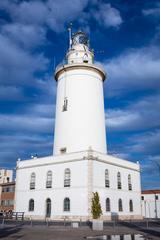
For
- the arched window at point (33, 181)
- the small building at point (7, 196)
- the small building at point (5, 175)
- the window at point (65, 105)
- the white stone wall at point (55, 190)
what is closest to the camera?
the white stone wall at point (55, 190)

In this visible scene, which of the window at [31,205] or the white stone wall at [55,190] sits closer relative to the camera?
the white stone wall at [55,190]

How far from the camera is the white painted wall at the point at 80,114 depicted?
1570 inches

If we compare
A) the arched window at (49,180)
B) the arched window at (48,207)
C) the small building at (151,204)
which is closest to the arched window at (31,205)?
the arched window at (48,207)

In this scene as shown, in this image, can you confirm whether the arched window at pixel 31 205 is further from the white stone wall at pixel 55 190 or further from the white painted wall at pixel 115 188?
the white painted wall at pixel 115 188

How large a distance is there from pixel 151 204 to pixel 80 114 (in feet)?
97.3

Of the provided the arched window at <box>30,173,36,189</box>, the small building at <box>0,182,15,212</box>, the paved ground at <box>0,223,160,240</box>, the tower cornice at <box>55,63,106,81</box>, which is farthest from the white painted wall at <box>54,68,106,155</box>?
the small building at <box>0,182,15,212</box>

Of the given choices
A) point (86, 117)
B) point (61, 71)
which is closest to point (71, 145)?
point (86, 117)

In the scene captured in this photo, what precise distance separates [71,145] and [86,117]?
13.9ft

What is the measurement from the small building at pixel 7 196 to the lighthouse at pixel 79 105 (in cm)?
1864

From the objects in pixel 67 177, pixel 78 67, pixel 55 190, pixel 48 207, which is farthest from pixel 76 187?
pixel 78 67

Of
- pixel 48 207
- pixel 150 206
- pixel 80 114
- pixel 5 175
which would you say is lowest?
pixel 48 207

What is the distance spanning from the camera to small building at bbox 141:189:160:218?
59250 millimetres

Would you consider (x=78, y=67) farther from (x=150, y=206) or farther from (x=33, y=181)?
(x=150, y=206)

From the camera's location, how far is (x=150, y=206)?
60.3 m
